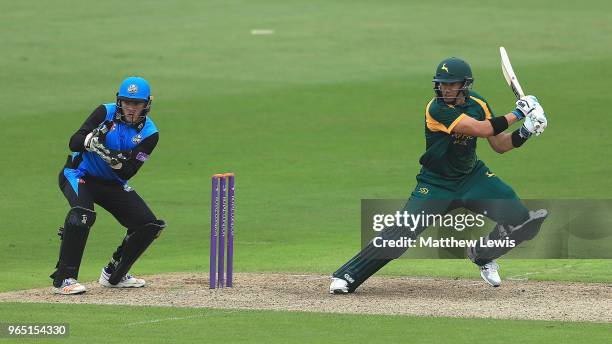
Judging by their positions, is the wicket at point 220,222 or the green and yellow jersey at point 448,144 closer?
the green and yellow jersey at point 448,144

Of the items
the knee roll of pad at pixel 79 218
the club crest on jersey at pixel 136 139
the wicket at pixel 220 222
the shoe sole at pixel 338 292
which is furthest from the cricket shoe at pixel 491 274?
the knee roll of pad at pixel 79 218

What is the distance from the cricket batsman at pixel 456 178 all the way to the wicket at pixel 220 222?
3.24 feet

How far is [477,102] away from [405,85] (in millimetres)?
14591

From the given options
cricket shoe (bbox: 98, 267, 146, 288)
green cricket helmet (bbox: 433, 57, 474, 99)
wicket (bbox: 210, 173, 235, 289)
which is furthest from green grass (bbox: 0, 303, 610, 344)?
green cricket helmet (bbox: 433, 57, 474, 99)

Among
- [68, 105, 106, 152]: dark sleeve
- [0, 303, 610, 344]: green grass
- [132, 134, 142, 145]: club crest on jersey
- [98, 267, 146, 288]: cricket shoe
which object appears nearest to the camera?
[0, 303, 610, 344]: green grass

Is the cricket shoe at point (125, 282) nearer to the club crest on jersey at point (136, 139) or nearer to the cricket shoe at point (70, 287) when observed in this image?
the cricket shoe at point (70, 287)

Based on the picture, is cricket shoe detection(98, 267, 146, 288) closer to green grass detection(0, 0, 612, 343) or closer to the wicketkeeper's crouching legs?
the wicketkeeper's crouching legs

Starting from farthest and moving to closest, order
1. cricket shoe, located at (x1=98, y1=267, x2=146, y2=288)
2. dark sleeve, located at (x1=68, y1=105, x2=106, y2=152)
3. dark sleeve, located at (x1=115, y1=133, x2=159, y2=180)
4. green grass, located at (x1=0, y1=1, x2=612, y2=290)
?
1. green grass, located at (x1=0, y1=1, x2=612, y2=290)
2. cricket shoe, located at (x1=98, y1=267, x2=146, y2=288)
3. dark sleeve, located at (x1=115, y1=133, x2=159, y2=180)
4. dark sleeve, located at (x1=68, y1=105, x2=106, y2=152)

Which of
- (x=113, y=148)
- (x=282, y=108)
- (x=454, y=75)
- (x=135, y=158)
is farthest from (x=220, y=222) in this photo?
(x=282, y=108)

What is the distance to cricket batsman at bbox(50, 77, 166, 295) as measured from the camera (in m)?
11.8

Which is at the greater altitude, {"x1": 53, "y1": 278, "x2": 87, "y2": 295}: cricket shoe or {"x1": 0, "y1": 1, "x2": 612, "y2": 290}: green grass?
{"x1": 0, "y1": 1, "x2": 612, "y2": 290}: green grass

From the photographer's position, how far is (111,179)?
12102 millimetres

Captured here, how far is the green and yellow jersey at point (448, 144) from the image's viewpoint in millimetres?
11742

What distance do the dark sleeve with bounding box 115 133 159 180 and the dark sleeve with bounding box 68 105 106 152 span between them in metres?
0.38
